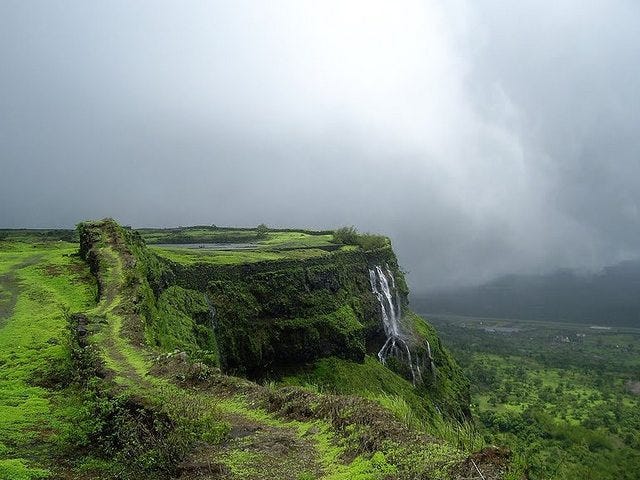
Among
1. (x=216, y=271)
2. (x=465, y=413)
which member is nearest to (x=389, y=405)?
(x=216, y=271)

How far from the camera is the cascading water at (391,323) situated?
57.4m

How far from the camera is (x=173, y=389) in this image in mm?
13672

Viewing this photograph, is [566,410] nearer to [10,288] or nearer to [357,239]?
[357,239]

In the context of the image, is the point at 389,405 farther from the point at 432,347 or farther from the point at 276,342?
the point at 432,347

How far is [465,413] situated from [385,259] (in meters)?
22.7

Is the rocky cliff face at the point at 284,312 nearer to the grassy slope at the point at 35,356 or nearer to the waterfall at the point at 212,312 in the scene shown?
the waterfall at the point at 212,312

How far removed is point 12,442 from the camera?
1227 centimetres

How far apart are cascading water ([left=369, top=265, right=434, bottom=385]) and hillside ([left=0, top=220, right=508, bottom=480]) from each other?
49.2 ft

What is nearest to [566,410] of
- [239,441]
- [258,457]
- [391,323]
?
[391,323]

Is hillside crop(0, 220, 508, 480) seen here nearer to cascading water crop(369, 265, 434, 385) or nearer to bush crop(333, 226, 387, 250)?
cascading water crop(369, 265, 434, 385)

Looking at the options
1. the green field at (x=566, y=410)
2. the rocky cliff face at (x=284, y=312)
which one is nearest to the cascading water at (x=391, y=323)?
the rocky cliff face at (x=284, y=312)

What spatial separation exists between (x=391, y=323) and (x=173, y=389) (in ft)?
165

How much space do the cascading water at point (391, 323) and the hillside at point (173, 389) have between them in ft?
49.2

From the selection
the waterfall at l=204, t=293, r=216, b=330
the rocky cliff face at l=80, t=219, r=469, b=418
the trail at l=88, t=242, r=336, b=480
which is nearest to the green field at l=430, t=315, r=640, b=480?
the rocky cliff face at l=80, t=219, r=469, b=418
